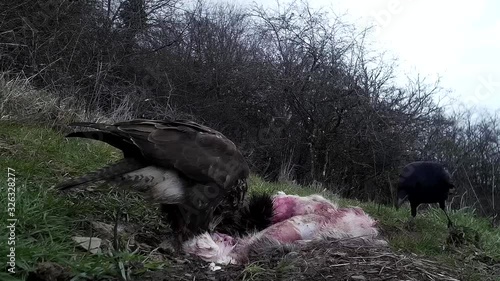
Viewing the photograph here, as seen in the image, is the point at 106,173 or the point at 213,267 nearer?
the point at 213,267

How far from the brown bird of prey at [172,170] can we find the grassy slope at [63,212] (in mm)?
365

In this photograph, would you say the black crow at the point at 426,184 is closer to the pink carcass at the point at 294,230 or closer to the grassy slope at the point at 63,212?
the grassy slope at the point at 63,212

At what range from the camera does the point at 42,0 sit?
31.4ft

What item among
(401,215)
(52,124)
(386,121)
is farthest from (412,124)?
(52,124)

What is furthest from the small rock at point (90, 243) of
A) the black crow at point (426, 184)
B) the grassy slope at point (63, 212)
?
the black crow at point (426, 184)

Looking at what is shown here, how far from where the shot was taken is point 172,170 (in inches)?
145

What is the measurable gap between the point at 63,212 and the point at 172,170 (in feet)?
2.48

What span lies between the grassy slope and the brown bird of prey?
1.20 ft

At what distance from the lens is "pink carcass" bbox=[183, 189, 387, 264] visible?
363cm

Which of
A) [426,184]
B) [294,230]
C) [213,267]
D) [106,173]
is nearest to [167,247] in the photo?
[213,267]

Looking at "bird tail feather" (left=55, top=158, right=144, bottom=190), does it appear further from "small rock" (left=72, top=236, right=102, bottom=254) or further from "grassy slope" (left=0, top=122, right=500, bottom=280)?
"small rock" (left=72, top=236, right=102, bottom=254)

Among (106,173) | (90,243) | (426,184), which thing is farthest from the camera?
(426,184)

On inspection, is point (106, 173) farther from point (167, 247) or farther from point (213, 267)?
point (213, 267)

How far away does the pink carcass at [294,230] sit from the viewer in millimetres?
3627
